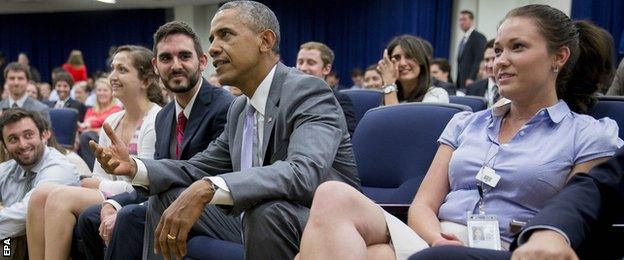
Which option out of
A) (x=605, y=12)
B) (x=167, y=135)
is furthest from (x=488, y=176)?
(x=605, y=12)

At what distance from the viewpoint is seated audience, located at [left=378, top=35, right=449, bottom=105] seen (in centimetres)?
361

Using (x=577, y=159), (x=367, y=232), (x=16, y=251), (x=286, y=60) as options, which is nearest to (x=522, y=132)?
(x=577, y=159)

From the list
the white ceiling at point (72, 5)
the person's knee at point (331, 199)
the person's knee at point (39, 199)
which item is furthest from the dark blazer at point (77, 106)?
the person's knee at point (331, 199)

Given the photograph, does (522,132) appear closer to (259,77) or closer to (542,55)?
(542,55)

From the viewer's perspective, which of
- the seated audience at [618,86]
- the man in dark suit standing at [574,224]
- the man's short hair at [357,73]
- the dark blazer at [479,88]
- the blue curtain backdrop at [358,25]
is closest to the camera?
the man in dark suit standing at [574,224]

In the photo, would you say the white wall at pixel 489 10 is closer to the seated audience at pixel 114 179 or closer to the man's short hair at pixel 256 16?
the seated audience at pixel 114 179

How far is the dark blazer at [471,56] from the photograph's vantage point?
7684mm

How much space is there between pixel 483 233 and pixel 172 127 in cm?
141

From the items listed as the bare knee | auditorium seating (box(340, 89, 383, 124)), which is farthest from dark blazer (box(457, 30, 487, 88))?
the bare knee

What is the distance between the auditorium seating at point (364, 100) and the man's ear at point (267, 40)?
1.61 m

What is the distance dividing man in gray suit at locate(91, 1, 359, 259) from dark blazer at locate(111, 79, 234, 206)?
272mm

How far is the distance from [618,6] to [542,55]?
6435 mm

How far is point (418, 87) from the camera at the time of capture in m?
3.63

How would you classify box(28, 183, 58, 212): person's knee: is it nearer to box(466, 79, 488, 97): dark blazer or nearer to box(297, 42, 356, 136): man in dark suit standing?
box(297, 42, 356, 136): man in dark suit standing
